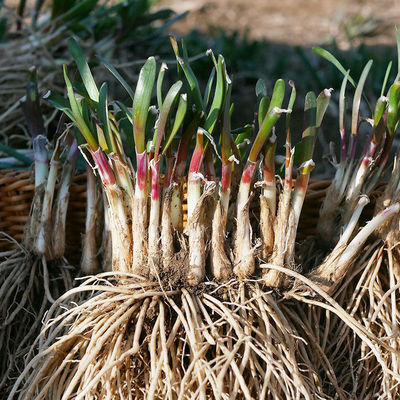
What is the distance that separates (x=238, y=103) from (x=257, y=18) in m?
1.36

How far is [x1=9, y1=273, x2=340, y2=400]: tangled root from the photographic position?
34.4 inches

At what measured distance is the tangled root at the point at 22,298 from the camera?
41.3 inches

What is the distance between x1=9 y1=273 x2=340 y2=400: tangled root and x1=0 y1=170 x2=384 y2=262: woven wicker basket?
22 centimetres


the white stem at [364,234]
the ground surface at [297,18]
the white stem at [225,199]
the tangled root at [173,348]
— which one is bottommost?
the tangled root at [173,348]

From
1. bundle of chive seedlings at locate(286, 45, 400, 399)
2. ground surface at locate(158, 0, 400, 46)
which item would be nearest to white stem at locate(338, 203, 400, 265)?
bundle of chive seedlings at locate(286, 45, 400, 399)

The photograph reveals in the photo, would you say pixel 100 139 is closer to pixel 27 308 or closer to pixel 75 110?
pixel 75 110

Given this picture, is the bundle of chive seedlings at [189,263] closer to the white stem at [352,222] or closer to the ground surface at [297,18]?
the white stem at [352,222]

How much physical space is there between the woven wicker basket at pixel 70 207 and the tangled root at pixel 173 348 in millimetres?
224

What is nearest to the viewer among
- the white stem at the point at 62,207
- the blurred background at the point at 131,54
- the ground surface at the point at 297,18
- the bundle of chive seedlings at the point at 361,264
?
the bundle of chive seedlings at the point at 361,264

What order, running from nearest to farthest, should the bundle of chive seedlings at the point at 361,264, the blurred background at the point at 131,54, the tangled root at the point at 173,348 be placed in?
the tangled root at the point at 173,348 → the bundle of chive seedlings at the point at 361,264 → the blurred background at the point at 131,54

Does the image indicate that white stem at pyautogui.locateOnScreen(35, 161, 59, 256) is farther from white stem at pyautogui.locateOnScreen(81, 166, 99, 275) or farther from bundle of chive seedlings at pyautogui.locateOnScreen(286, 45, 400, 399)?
bundle of chive seedlings at pyautogui.locateOnScreen(286, 45, 400, 399)

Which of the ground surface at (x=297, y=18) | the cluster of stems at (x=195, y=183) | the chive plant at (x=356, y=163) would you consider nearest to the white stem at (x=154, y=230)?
the cluster of stems at (x=195, y=183)

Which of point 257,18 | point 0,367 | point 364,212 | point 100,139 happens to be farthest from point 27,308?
point 257,18

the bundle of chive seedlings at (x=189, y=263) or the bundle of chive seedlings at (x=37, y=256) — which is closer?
the bundle of chive seedlings at (x=189, y=263)
